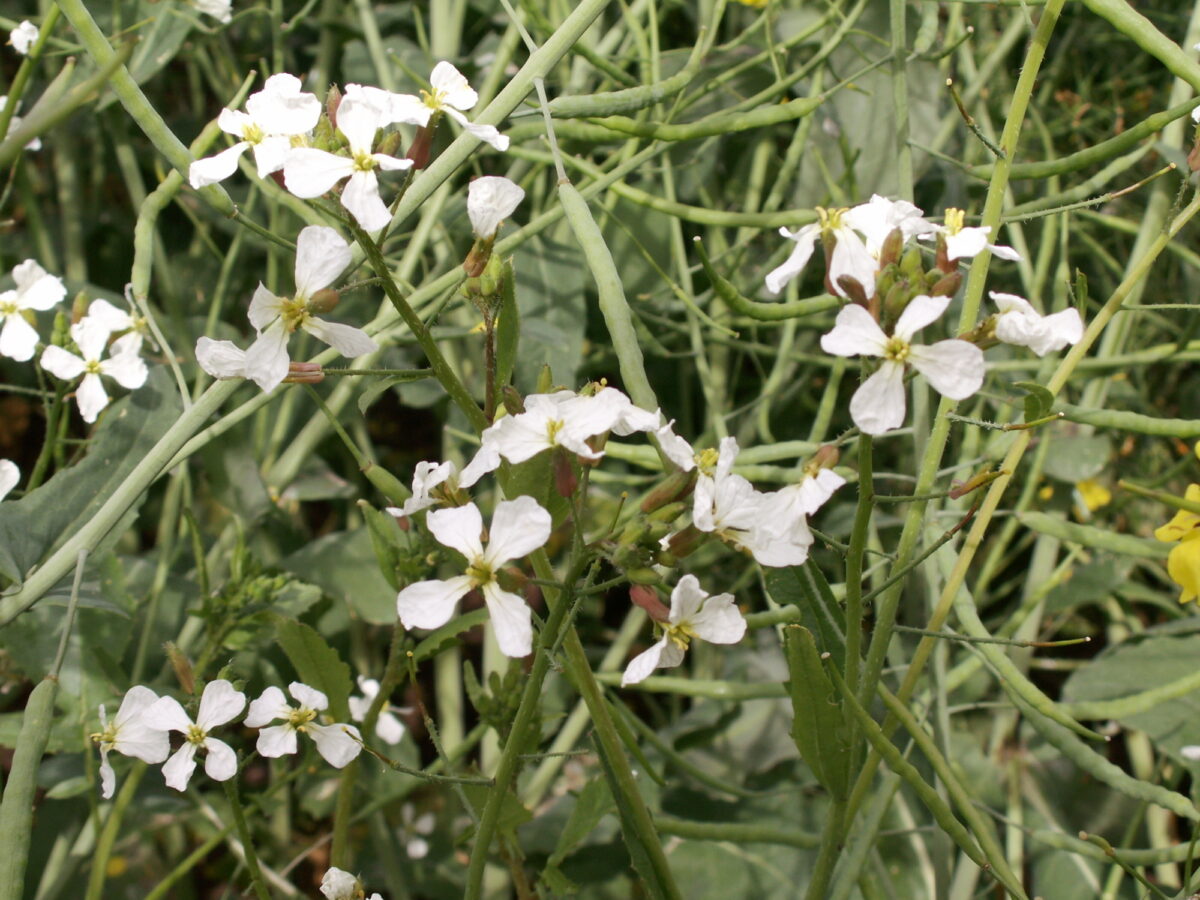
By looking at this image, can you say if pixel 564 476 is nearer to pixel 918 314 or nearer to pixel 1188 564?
pixel 918 314

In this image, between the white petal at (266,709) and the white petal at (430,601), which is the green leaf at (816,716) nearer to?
the white petal at (430,601)

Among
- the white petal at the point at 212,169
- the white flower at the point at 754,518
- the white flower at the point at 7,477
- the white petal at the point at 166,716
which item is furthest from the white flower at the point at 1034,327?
the white flower at the point at 7,477

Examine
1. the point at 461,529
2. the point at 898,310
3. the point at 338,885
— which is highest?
the point at 898,310

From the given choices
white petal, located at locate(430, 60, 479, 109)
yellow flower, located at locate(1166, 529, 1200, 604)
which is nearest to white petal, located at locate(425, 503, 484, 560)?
white petal, located at locate(430, 60, 479, 109)

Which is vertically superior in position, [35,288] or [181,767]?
[35,288]

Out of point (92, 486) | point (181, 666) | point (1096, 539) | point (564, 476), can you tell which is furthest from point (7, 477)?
point (1096, 539)

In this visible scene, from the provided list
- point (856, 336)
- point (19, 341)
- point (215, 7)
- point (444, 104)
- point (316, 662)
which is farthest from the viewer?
point (215, 7)

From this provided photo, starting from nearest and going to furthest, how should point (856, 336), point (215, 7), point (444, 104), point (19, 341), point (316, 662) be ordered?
1. point (856, 336)
2. point (444, 104)
3. point (316, 662)
4. point (19, 341)
5. point (215, 7)

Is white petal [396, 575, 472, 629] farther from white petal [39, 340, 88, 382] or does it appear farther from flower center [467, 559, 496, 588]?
white petal [39, 340, 88, 382]
